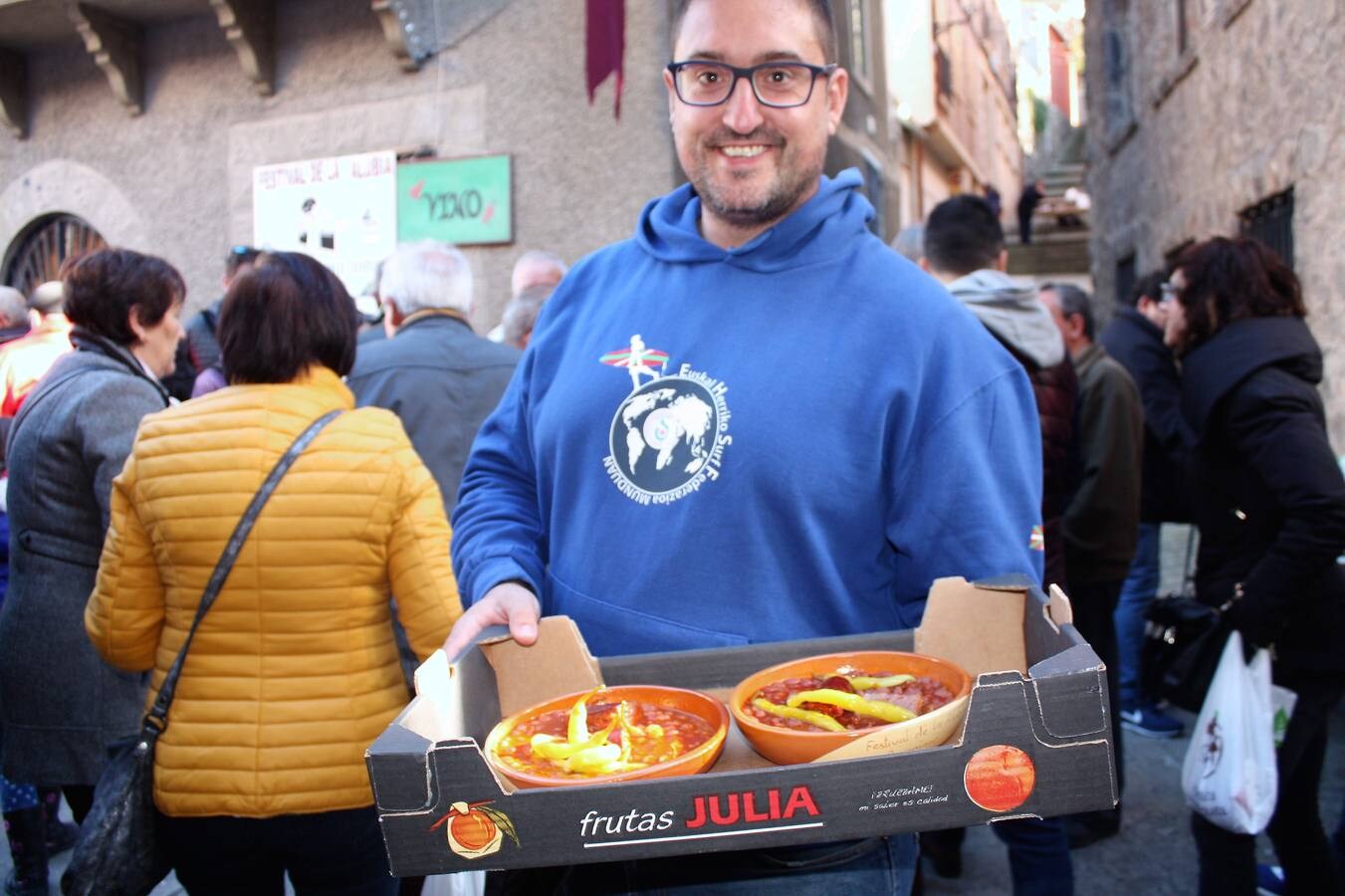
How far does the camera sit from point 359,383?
12.5 ft

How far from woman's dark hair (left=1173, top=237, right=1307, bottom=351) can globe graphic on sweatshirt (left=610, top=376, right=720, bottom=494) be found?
87.7 inches

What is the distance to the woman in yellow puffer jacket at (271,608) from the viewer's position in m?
2.17

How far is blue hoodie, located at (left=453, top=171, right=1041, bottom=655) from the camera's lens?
5.10 feet

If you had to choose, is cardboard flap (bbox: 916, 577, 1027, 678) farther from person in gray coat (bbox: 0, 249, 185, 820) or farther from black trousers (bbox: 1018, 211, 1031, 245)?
black trousers (bbox: 1018, 211, 1031, 245)

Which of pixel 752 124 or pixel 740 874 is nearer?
pixel 740 874

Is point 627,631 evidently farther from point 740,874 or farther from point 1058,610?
point 1058,610

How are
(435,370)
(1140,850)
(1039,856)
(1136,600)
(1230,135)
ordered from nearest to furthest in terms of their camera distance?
(1039,856) → (435,370) → (1140,850) → (1136,600) → (1230,135)

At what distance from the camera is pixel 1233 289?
312 cm

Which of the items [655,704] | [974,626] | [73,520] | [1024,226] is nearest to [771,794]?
[655,704]

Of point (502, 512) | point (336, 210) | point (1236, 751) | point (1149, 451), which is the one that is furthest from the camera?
point (336, 210)

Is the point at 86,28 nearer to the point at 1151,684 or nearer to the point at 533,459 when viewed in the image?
the point at 533,459

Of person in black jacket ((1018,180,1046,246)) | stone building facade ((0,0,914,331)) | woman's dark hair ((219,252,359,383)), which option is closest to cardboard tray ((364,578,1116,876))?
woman's dark hair ((219,252,359,383))

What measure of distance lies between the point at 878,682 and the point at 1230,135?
7422 millimetres

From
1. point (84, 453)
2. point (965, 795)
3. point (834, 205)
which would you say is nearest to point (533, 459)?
point (834, 205)
